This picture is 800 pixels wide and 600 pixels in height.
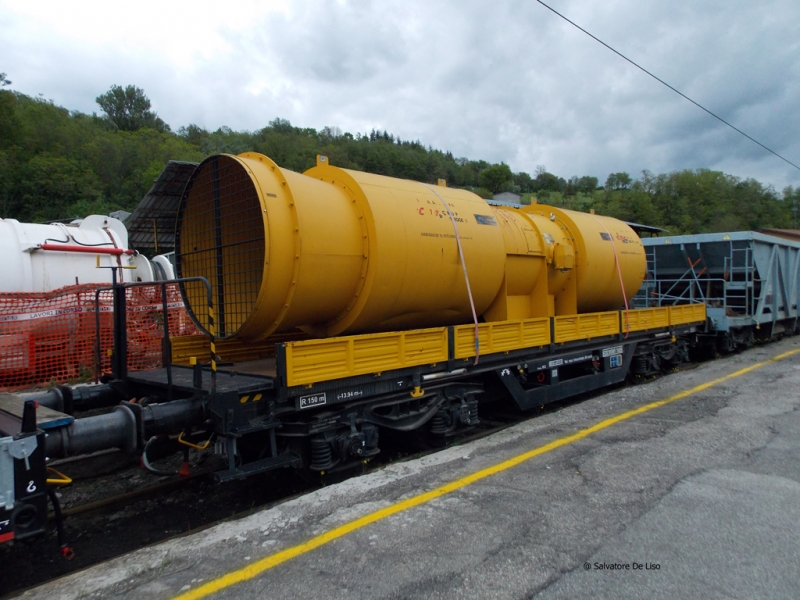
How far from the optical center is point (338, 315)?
5.62 meters

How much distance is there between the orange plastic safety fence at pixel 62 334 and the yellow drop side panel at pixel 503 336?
4875mm

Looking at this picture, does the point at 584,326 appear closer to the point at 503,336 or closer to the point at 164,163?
the point at 503,336

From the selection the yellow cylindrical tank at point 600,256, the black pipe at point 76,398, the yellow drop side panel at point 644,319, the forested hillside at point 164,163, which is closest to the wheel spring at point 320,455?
the black pipe at point 76,398

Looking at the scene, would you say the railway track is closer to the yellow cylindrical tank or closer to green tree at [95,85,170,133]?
the yellow cylindrical tank

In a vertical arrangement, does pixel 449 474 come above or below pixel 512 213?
below

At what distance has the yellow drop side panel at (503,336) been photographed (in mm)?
6051

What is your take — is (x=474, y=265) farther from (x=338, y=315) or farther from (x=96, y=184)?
(x=96, y=184)

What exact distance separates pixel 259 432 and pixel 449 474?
1.86 meters

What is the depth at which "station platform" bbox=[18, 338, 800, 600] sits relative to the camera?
317cm

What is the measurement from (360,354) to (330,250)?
3.50 feet

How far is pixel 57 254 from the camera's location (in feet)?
34.3

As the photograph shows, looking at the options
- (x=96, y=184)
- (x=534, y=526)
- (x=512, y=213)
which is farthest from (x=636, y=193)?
(x=534, y=526)

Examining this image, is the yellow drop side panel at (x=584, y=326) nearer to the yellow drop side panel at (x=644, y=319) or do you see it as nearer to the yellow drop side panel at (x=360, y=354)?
the yellow drop side panel at (x=644, y=319)

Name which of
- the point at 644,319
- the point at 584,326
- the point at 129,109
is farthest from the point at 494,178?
the point at 584,326
